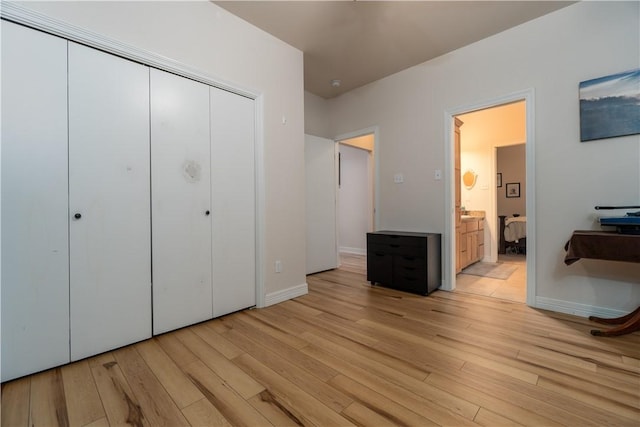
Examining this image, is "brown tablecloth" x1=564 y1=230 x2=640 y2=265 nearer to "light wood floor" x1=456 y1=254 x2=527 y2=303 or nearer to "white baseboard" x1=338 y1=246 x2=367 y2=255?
"light wood floor" x1=456 y1=254 x2=527 y2=303

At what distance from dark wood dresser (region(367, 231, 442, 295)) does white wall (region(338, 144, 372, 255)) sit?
2.30m

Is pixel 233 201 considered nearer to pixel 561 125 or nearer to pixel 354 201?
pixel 561 125

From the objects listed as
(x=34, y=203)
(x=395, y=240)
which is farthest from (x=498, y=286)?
(x=34, y=203)

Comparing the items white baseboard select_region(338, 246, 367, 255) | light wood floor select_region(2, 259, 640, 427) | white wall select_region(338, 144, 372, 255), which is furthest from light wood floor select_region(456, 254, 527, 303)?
white wall select_region(338, 144, 372, 255)

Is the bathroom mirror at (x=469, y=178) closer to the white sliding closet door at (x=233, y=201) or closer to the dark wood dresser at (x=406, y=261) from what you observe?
the dark wood dresser at (x=406, y=261)

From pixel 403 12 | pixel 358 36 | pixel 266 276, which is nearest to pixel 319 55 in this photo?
pixel 358 36

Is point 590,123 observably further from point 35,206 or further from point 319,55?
point 35,206

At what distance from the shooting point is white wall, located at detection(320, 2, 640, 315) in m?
2.19

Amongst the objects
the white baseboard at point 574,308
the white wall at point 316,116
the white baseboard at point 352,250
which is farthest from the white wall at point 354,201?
the white baseboard at point 574,308

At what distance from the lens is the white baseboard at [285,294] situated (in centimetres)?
270

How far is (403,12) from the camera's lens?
2408mm

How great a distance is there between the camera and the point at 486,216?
16.2ft

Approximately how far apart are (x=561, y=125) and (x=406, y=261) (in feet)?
6.23

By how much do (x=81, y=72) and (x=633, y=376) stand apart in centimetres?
374
